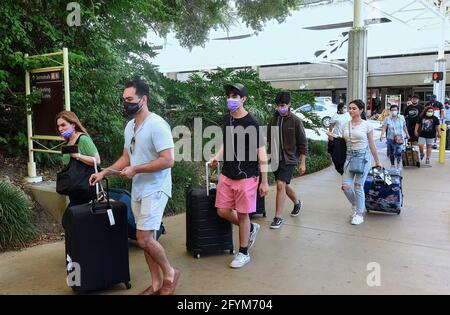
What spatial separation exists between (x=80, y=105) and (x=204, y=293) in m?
4.38

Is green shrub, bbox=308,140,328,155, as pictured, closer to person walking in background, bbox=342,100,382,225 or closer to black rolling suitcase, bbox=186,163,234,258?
person walking in background, bbox=342,100,382,225

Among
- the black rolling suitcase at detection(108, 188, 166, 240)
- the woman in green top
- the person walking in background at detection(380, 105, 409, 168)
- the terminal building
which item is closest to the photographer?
the woman in green top

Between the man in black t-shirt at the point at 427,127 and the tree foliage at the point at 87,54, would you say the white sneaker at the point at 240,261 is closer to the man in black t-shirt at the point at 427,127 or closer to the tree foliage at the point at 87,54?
the tree foliage at the point at 87,54

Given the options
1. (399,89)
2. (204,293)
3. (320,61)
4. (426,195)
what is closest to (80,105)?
(204,293)

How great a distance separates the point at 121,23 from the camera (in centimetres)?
793

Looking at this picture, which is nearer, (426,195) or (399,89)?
(426,195)

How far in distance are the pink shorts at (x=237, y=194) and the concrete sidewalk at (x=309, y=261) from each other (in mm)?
617

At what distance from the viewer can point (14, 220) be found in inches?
205

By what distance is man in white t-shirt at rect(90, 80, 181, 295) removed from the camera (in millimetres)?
3625

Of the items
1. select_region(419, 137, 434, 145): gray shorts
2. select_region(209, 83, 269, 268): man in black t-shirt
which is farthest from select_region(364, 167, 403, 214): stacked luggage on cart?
select_region(419, 137, 434, 145): gray shorts

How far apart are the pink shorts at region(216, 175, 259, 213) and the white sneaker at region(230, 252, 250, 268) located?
475 millimetres

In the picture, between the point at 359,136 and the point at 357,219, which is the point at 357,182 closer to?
the point at 357,219

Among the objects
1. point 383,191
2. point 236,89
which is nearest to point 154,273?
point 236,89

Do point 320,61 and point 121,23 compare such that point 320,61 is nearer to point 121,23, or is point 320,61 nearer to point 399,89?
point 399,89
